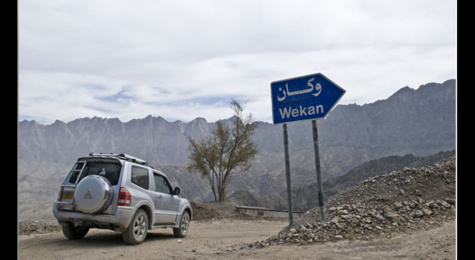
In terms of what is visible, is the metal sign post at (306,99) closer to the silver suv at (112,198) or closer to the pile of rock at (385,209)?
the pile of rock at (385,209)

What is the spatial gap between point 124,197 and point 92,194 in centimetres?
66

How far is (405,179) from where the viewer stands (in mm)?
9367

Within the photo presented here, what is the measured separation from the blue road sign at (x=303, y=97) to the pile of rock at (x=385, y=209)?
2229 millimetres

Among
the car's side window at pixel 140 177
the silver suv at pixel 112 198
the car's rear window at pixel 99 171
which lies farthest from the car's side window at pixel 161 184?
the car's rear window at pixel 99 171

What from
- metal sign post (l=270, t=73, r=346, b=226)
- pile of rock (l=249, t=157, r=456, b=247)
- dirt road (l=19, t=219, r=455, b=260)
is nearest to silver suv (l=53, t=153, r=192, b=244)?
dirt road (l=19, t=219, r=455, b=260)

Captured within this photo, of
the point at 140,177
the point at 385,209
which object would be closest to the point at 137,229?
the point at 140,177

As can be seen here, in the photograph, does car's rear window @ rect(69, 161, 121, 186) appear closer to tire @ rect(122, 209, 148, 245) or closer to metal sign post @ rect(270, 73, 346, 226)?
tire @ rect(122, 209, 148, 245)

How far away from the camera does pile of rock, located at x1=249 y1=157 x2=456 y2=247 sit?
729 centimetres

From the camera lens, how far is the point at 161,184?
10359mm

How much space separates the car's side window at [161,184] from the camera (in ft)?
33.1

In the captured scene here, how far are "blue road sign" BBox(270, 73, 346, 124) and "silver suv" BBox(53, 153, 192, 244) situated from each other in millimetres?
3547
